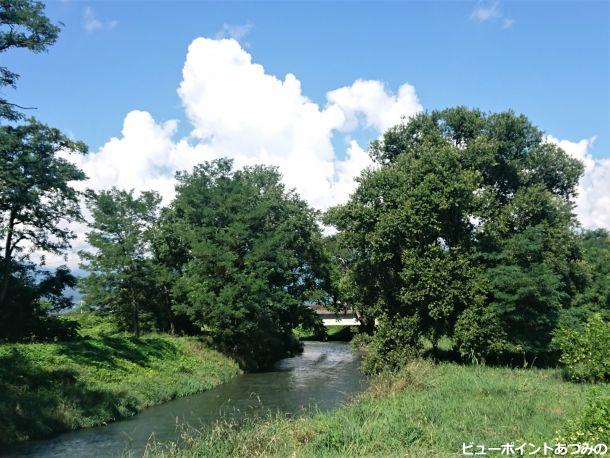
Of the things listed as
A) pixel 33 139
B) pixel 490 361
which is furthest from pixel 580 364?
pixel 33 139

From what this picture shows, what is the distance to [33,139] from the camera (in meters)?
27.8

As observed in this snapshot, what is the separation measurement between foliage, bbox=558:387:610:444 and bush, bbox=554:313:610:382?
1022 centimetres

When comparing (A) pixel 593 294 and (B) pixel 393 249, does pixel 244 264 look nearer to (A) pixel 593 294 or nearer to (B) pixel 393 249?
(B) pixel 393 249

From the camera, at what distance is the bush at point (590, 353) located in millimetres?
19953

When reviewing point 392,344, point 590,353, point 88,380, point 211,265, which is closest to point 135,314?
point 211,265

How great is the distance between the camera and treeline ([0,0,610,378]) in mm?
28328

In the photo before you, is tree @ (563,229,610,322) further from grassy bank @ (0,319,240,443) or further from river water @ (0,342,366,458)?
grassy bank @ (0,319,240,443)

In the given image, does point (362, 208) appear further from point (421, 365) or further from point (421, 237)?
point (421, 365)

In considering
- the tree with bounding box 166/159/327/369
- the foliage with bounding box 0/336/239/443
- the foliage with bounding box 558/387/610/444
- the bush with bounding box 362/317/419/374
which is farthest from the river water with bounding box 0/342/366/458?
the foliage with bounding box 558/387/610/444

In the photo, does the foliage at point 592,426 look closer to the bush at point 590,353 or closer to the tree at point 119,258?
the bush at point 590,353

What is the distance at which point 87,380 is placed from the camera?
86.9ft

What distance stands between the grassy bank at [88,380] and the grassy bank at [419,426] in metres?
7.54

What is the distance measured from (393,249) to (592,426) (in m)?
20.9

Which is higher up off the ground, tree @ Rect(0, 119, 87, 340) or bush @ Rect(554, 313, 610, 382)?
tree @ Rect(0, 119, 87, 340)
